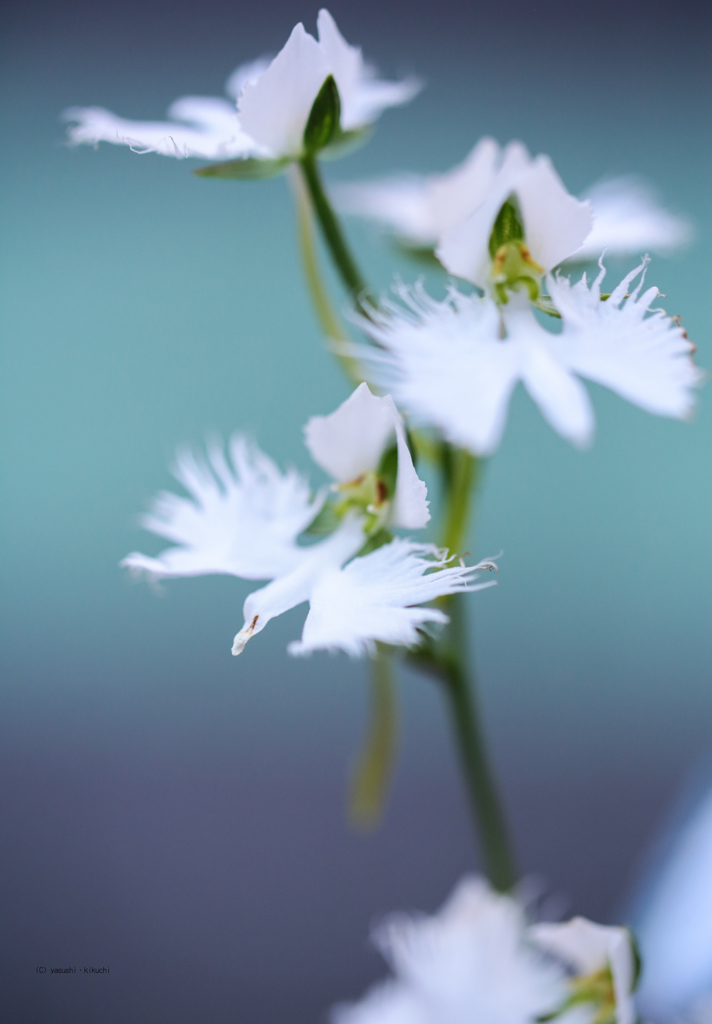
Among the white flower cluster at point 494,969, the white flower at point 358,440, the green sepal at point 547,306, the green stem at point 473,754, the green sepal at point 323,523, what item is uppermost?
the green sepal at point 547,306

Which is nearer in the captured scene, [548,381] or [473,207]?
[548,381]

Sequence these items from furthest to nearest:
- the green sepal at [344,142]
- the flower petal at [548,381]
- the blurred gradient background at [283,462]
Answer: the blurred gradient background at [283,462]
the green sepal at [344,142]
the flower petal at [548,381]

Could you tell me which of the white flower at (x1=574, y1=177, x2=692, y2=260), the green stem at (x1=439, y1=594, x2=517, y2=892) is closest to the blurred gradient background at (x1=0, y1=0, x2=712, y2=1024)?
the white flower at (x1=574, y1=177, x2=692, y2=260)

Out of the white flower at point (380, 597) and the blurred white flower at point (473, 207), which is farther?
the blurred white flower at point (473, 207)

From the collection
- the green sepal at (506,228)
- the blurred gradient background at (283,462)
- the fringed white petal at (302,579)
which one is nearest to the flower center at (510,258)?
the green sepal at (506,228)

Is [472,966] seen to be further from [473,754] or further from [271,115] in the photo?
[271,115]

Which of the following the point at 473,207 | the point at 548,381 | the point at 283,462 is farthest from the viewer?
the point at 283,462

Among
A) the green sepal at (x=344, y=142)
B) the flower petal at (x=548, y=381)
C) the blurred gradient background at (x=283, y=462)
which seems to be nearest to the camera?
the flower petal at (x=548, y=381)

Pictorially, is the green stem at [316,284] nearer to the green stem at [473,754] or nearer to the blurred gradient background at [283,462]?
the green stem at [473,754]

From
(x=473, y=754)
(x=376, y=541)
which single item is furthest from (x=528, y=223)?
(x=473, y=754)
